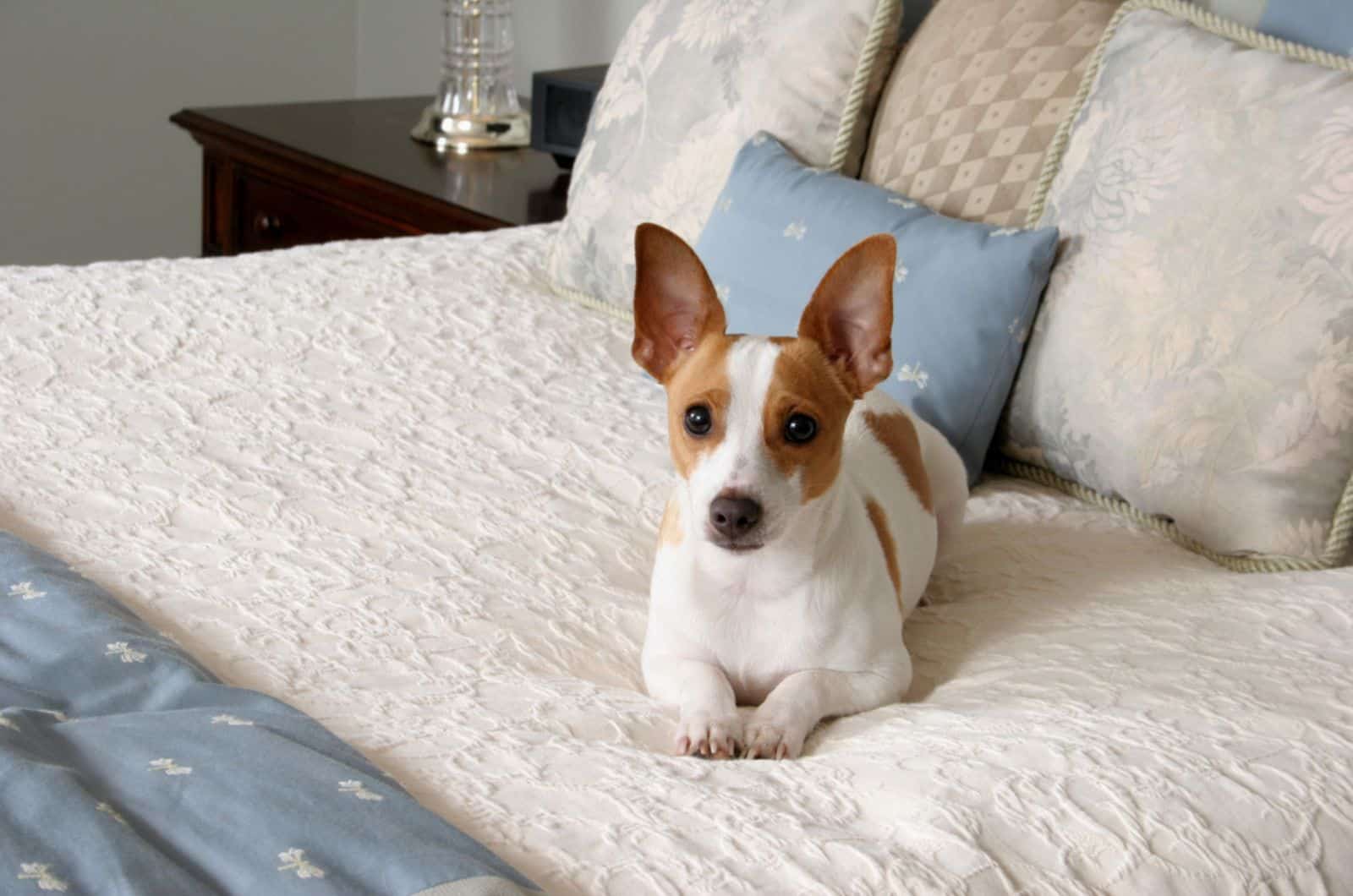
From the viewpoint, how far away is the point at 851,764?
1.15m

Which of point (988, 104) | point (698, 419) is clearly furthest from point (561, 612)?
point (988, 104)

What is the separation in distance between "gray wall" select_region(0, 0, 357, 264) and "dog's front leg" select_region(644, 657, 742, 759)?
10.2 feet

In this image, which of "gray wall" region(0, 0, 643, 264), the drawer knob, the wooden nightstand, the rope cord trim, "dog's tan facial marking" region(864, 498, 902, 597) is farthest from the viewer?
"gray wall" region(0, 0, 643, 264)

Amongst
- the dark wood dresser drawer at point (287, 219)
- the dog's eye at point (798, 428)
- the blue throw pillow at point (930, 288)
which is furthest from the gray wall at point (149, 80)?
the dog's eye at point (798, 428)

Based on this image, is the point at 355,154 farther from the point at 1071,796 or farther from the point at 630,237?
the point at 1071,796

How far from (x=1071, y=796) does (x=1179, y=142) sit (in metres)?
0.87

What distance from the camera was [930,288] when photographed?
1.80 metres

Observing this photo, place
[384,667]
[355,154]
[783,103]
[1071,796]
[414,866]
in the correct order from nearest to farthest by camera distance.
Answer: [414,866], [1071,796], [384,667], [783,103], [355,154]

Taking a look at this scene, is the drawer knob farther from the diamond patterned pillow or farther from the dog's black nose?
the dog's black nose

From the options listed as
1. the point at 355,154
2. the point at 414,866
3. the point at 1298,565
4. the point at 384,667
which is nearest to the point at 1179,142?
the point at 1298,565

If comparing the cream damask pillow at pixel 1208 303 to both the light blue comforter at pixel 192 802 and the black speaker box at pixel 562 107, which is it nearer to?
the light blue comforter at pixel 192 802

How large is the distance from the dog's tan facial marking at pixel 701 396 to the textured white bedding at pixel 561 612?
0.20 metres

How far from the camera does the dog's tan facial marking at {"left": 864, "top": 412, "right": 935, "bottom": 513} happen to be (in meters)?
1.58

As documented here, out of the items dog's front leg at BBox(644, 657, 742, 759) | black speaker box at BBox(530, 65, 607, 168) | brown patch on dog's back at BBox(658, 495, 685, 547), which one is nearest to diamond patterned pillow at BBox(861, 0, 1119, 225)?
brown patch on dog's back at BBox(658, 495, 685, 547)
